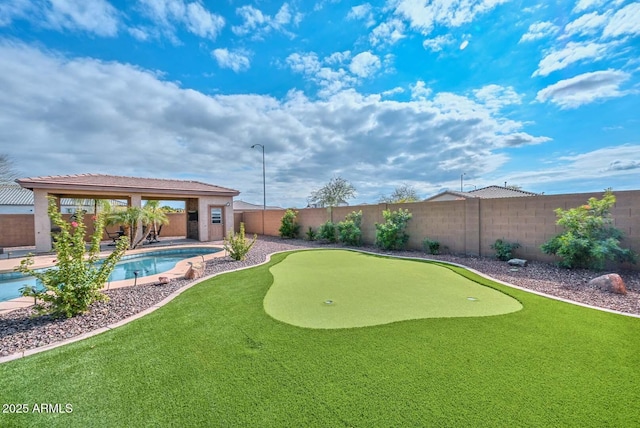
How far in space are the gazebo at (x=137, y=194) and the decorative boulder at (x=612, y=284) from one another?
16.4 metres

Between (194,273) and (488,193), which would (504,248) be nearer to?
(194,273)

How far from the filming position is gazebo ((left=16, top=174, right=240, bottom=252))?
38.6 feet

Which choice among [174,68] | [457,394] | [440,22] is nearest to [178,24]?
[174,68]

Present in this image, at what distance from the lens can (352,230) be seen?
13.2 m

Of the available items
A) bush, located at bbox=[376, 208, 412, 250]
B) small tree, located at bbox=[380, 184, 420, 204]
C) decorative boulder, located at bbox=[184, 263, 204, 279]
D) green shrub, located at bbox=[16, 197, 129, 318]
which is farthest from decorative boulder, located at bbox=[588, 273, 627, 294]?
Result: small tree, located at bbox=[380, 184, 420, 204]

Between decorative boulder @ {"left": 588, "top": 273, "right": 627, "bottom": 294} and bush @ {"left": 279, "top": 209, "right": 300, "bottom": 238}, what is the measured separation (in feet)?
47.0

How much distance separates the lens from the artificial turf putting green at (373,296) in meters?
4.26

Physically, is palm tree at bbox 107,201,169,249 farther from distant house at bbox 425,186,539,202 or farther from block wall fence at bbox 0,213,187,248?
distant house at bbox 425,186,539,202

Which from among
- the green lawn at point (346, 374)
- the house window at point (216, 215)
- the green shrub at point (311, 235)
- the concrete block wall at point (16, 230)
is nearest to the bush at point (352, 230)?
the green shrub at point (311, 235)

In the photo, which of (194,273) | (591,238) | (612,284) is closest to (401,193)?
(591,238)

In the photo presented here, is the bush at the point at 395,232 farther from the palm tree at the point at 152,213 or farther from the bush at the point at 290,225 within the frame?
the palm tree at the point at 152,213

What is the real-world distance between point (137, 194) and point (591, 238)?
1832 centimetres

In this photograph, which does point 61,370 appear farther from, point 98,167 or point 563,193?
point 98,167

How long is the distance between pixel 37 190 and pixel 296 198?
22722 millimetres
